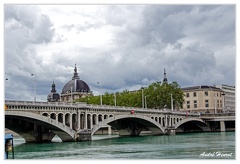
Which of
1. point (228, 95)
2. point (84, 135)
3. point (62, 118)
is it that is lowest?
point (84, 135)

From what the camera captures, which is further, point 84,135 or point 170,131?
point 170,131

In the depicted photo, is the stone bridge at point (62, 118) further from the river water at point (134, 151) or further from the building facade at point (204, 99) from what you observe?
the building facade at point (204, 99)

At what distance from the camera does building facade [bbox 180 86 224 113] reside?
96.0 metres

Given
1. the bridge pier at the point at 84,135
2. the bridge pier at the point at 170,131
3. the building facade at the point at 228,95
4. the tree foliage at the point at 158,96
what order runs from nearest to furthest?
the bridge pier at the point at 84,135
the bridge pier at the point at 170,131
the tree foliage at the point at 158,96
the building facade at the point at 228,95

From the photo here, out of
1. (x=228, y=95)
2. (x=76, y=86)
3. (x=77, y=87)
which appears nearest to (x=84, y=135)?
(x=228, y=95)

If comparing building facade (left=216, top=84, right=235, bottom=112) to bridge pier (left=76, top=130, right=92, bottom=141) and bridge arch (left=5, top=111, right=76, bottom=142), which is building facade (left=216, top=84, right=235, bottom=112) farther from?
bridge arch (left=5, top=111, right=76, bottom=142)

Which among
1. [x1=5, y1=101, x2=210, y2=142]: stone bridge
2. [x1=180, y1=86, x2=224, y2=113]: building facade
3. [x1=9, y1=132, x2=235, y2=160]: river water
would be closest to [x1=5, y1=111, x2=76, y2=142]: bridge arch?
[x1=5, y1=101, x2=210, y2=142]: stone bridge

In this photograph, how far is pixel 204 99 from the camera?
318 ft

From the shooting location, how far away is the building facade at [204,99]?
9600 cm

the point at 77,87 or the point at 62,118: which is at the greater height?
the point at 77,87

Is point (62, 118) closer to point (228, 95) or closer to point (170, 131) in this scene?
point (170, 131)

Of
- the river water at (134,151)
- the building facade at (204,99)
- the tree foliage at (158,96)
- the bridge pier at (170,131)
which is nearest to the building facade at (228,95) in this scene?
the building facade at (204,99)

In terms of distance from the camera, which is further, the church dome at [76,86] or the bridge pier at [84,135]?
the church dome at [76,86]

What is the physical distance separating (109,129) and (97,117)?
31709 mm
